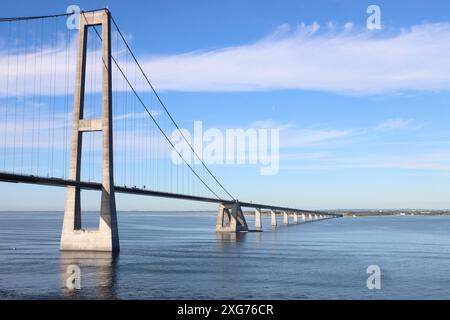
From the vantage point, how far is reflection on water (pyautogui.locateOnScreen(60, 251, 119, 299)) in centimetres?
3518

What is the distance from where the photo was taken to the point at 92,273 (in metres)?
44.4

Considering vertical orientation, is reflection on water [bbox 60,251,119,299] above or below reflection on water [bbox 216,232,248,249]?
above

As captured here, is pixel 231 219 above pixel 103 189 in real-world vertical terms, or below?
below

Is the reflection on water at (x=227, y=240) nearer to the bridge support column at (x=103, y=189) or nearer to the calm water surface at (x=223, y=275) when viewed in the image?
the calm water surface at (x=223, y=275)

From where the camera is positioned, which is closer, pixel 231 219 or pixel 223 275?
pixel 223 275

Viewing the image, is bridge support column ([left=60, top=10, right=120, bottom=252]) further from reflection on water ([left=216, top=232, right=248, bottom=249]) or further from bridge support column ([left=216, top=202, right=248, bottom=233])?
bridge support column ([left=216, top=202, right=248, bottom=233])

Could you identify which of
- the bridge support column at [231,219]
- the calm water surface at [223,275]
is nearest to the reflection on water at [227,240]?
the bridge support column at [231,219]

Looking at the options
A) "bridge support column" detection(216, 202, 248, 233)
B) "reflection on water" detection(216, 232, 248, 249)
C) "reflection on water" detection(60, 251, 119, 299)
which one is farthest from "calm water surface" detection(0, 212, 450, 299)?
"bridge support column" detection(216, 202, 248, 233)

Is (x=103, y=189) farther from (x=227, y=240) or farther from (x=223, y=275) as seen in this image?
(x=227, y=240)

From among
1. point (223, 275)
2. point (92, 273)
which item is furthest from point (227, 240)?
point (92, 273)

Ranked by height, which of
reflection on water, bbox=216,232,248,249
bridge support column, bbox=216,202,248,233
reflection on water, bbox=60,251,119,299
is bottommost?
reflection on water, bbox=216,232,248,249

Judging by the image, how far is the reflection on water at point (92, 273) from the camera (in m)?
35.2
